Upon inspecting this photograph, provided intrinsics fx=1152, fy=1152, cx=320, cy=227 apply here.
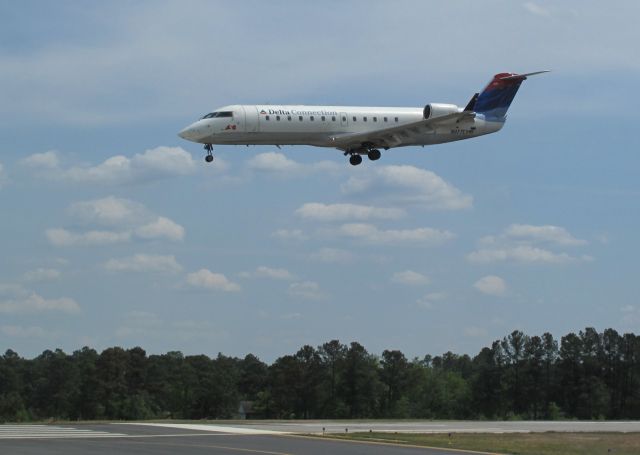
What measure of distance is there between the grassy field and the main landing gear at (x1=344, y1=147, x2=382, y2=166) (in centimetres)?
2405

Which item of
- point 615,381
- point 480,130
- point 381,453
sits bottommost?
point 381,453

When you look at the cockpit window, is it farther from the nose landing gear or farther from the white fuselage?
the nose landing gear

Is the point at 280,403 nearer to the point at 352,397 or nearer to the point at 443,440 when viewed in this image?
the point at 352,397

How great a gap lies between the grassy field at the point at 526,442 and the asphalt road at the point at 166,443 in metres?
2.34

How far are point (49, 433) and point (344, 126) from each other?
30.0m

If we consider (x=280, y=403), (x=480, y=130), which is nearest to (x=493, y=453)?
(x=480, y=130)

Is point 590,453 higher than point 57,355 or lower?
lower

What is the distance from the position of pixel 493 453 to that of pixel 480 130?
1500 inches

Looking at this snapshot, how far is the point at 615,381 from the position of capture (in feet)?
452

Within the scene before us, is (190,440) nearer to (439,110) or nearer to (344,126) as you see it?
(344,126)

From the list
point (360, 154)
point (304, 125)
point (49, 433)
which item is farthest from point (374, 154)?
point (49, 433)

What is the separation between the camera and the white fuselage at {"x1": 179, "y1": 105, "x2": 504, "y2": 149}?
6294cm

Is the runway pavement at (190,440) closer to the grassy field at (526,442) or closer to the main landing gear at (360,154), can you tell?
the grassy field at (526,442)

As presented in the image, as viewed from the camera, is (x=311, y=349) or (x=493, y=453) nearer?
(x=493, y=453)
